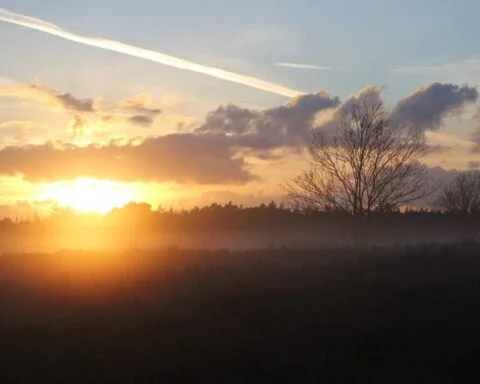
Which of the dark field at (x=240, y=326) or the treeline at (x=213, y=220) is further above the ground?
the treeline at (x=213, y=220)

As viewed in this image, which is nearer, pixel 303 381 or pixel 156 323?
pixel 303 381

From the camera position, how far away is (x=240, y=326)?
64.7 ft

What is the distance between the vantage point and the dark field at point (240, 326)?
15.3m

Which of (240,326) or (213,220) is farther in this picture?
(213,220)

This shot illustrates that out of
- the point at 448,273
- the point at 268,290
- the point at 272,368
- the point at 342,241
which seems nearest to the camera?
the point at 272,368

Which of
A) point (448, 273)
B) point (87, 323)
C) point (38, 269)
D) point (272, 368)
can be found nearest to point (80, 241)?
point (38, 269)

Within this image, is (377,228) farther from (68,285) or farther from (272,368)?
(272,368)

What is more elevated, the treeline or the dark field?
the treeline

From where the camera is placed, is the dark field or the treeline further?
the treeline

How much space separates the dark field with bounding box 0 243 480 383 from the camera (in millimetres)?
15320

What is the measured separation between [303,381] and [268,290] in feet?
40.4

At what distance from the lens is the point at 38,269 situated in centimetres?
3803

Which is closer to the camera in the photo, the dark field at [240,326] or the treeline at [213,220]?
the dark field at [240,326]

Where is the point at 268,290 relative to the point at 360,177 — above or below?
below
